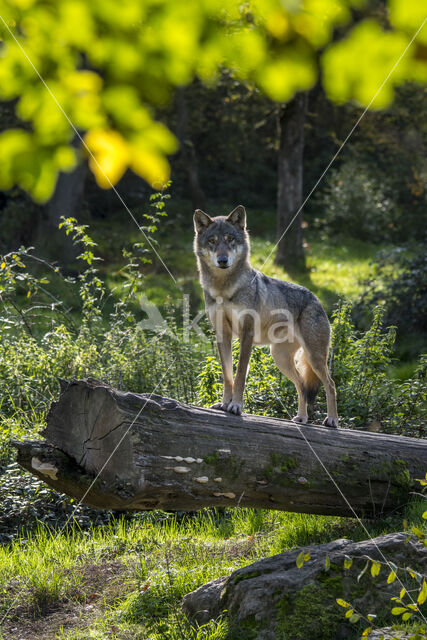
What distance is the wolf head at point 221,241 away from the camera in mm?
6734

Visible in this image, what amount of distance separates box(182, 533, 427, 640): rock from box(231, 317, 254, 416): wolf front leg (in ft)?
4.80

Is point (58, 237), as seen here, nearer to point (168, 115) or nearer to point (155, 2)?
point (168, 115)

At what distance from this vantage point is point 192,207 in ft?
93.1

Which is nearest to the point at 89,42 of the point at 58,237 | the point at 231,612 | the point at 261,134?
the point at 231,612

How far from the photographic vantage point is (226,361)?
271 inches

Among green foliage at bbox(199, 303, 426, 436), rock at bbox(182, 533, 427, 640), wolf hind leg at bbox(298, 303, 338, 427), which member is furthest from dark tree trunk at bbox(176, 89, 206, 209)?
rock at bbox(182, 533, 427, 640)

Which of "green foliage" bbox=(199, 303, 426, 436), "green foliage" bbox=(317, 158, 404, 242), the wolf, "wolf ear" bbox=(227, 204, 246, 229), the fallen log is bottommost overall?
the fallen log

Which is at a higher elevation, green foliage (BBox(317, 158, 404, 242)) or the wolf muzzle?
green foliage (BBox(317, 158, 404, 242))

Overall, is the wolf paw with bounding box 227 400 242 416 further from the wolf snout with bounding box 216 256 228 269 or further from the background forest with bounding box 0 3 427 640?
the wolf snout with bounding box 216 256 228 269

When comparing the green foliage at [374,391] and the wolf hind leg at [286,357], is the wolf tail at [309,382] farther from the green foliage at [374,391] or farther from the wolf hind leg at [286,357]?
the green foliage at [374,391]

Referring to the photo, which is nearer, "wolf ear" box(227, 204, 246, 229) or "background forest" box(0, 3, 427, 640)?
"background forest" box(0, 3, 427, 640)

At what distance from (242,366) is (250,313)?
1.81 ft

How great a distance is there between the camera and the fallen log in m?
5.11

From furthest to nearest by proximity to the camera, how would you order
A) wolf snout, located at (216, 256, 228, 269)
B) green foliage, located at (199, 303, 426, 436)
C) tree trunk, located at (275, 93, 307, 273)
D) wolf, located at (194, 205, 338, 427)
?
tree trunk, located at (275, 93, 307, 273) < green foliage, located at (199, 303, 426, 436) < wolf, located at (194, 205, 338, 427) < wolf snout, located at (216, 256, 228, 269)
